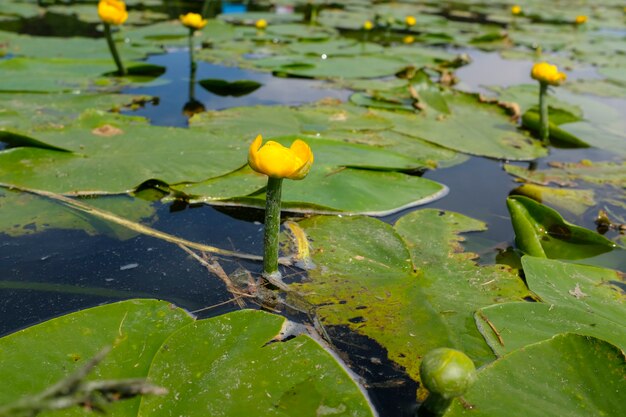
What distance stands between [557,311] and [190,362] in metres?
0.91

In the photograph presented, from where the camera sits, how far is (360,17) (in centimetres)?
696

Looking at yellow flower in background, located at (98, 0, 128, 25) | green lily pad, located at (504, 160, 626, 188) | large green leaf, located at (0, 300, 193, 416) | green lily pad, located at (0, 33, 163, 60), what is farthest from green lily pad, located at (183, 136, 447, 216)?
green lily pad, located at (0, 33, 163, 60)

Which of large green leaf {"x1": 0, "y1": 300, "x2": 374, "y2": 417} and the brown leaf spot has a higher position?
the brown leaf spot

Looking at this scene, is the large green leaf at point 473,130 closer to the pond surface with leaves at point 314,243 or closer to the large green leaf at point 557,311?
the pond surface with leaves at point 314,243

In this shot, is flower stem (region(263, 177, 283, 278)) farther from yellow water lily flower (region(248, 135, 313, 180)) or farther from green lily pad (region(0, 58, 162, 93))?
green lily pad (region(0, 58, 162, 93))

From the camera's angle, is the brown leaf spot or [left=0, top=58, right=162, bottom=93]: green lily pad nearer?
the brown leaf spot

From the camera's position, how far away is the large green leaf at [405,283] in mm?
1232

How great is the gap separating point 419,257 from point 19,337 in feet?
3.49

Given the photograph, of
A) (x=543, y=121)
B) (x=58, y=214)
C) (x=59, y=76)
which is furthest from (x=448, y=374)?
(x=59, y=76)

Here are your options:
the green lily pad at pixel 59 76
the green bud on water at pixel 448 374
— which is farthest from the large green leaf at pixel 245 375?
the green lily pad at pixel 59 76

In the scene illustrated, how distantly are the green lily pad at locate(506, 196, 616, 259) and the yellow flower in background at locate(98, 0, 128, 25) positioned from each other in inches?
95.9

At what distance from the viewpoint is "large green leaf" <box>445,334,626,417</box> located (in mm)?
973

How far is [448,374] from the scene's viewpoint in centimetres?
88

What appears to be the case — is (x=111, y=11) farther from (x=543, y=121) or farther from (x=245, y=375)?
(x=245, y=375)
